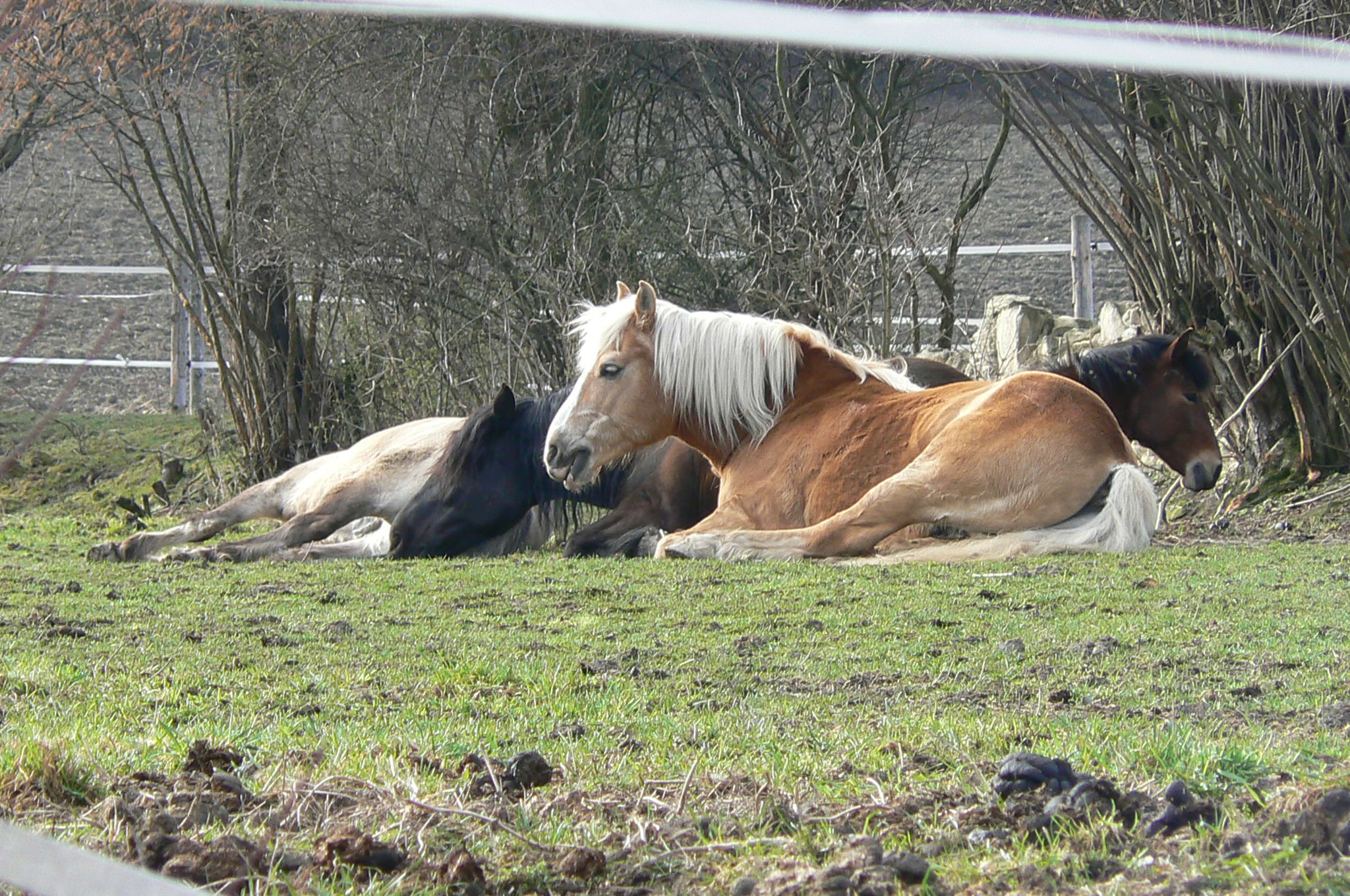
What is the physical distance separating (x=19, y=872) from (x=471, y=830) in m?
1.01

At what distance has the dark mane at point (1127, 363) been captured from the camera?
6934 mm

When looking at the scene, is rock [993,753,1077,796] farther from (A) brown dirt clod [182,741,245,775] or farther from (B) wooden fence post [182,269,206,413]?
(B) wooden fence post [182,269,206,413]

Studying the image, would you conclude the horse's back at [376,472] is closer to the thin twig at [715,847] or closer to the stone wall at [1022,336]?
the stone wall at [1022,336]

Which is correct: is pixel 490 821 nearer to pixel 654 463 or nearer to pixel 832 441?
pixel 832 441

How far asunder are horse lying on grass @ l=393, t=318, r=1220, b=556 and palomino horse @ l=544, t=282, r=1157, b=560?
45 centimetres

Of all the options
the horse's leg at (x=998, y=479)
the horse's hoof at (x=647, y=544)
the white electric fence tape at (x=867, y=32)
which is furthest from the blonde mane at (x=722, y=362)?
the white electric fence tape at (x=867, y=32)

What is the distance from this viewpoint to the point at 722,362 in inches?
257

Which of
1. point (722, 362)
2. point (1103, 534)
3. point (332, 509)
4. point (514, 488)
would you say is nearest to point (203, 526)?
point (332, 509)

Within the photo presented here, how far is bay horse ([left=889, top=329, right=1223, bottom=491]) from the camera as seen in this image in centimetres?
689

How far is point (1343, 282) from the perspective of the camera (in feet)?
21.1

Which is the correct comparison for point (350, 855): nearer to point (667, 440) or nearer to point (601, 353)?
point (601, 353)

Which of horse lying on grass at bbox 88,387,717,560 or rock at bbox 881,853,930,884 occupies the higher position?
rock at bbox 881,853,930,884

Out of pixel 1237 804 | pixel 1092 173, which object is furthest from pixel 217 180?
pixel 1237 804

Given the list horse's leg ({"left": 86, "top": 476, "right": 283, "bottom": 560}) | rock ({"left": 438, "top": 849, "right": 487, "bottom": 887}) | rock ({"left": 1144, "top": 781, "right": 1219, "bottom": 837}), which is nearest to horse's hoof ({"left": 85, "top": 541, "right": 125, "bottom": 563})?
horse's leg ({"left": 86, "top": 476, "right": 283, "bottom": 560})
